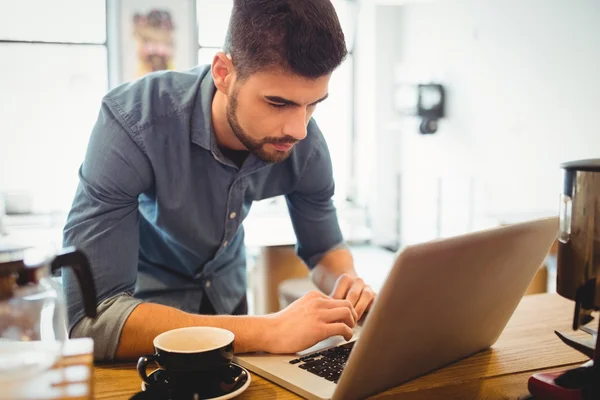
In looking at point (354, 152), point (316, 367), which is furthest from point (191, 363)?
point (354, 152)

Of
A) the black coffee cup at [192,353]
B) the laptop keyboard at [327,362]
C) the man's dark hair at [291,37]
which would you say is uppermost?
the man's dark hair at [291,37]

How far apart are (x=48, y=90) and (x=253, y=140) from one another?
3.79m

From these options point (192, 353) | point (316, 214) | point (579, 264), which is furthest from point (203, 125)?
point (579, 264)

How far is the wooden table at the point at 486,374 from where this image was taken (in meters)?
0.85

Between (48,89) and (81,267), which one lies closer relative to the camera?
(81,267)

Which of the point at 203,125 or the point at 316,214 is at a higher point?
the point at 203,125

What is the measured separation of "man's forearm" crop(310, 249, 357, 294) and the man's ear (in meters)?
0.52

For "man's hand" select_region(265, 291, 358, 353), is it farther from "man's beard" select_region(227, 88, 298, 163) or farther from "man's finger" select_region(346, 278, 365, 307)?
"man's beard" select_region(227, 88, 298, 163)

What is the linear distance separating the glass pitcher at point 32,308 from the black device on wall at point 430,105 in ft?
13.3

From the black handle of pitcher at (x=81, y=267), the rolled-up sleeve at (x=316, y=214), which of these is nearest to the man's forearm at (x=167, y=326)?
the black handle of pitcher at (x=81, y=267)

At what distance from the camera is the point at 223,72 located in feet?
4.10

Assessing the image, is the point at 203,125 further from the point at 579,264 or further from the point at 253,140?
the point at 579,264

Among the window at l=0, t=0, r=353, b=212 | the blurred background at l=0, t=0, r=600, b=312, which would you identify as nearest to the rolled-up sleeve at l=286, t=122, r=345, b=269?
the blurred background at l=0, t=0, r=600, b=312

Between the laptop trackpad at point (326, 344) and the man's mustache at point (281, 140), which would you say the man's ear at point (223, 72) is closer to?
the man's mustache at point (281, 140)
